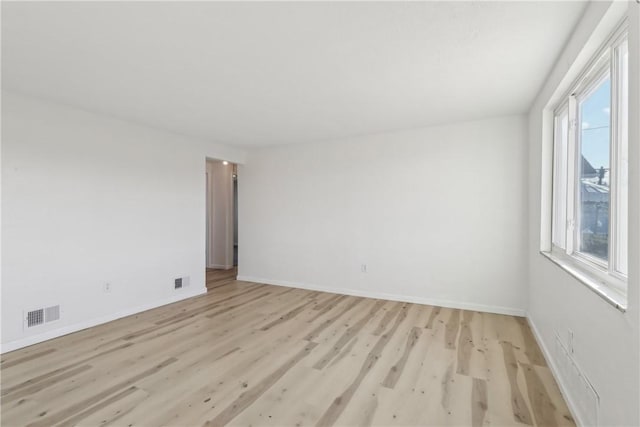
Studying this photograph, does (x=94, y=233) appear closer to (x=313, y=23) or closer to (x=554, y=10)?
(x=313, y=23)

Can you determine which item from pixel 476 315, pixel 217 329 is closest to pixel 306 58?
pixel 217 329

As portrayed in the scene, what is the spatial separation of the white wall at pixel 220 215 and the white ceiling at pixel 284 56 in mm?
3424

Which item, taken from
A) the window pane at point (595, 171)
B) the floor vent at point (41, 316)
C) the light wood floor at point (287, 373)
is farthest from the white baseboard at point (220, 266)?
the window pane at point (595, 171)

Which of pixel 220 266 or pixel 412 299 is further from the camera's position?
pixel 220 266

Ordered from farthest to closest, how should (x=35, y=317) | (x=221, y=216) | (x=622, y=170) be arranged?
(x=221, y=216) < (x=35, y=317) < (x=622, y=170)

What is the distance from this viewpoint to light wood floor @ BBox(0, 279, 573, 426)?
200cm

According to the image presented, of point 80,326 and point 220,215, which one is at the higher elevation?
point 220,215

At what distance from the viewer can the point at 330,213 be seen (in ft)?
16.5

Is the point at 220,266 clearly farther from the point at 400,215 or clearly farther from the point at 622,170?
the point at 622,170

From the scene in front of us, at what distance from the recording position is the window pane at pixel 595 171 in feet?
5.95

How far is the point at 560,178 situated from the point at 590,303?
1504 millimetres

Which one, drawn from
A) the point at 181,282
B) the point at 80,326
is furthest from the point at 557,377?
the point at 80,326

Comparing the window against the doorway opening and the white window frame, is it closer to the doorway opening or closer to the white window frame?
the white window frame

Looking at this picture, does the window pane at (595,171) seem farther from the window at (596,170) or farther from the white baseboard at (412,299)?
the white baseboard at (412,299)
